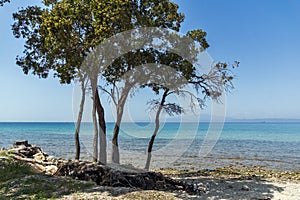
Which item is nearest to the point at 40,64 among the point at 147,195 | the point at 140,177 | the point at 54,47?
the point at 54,47

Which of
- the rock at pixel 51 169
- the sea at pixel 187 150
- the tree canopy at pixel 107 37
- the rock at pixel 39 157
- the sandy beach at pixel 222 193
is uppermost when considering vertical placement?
the tree canopy at pixel 107 37

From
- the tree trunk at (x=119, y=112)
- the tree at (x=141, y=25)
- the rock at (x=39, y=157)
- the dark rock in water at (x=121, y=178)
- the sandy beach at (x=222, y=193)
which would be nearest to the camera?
the sandy beach at (x=222, y=193)

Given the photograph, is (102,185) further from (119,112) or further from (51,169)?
(119,112)

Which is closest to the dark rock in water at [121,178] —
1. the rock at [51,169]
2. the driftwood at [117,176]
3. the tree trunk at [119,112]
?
the driftwood at [117,176]

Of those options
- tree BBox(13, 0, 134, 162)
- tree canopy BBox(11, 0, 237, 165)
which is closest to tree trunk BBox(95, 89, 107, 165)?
tree canopy BBox(11, 0, 237, 165)

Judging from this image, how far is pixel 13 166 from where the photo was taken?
1137 centimetres

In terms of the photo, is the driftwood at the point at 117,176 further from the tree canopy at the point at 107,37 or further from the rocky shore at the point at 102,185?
the tree canopy at the point at 107,37

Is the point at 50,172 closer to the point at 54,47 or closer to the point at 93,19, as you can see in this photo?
the point at 54,47

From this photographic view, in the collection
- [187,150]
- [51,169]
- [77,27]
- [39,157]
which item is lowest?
[187,150]

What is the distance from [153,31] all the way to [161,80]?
2.14 m

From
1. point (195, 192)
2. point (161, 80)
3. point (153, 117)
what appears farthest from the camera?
point (153, 117)

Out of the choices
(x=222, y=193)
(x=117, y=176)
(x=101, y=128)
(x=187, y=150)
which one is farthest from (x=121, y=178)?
(x=187, y=150)

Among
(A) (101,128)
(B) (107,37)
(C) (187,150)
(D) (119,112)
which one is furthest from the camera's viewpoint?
(C) (187,150)

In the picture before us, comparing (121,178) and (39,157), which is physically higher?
(39,157)
